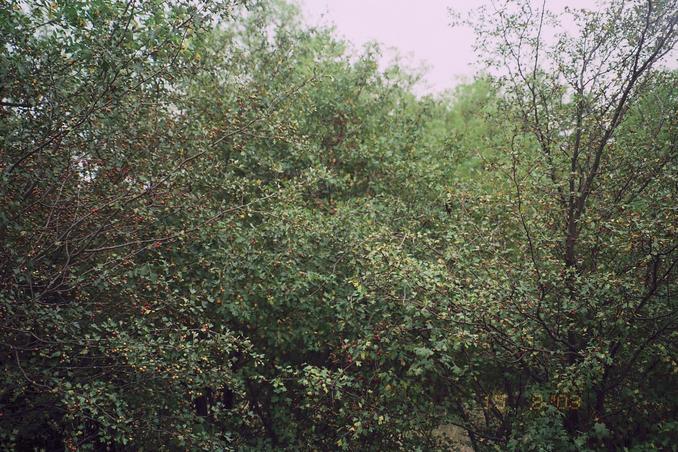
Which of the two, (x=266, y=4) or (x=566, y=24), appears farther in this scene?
(x=266, y=4)

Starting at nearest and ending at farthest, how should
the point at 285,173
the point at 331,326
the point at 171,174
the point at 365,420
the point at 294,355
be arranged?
the point at 171,174
the point at 365,420
the point at 331,326
the point at 294,355
the point at 285,173

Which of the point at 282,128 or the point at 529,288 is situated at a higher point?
the point at 282,128

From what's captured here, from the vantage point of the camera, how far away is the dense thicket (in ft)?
20.7

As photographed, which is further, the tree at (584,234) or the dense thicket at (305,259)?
the tree at (584,234)

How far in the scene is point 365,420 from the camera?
830cm

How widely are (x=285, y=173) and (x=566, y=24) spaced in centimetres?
621

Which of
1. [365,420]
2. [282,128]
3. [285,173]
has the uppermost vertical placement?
[285,173]

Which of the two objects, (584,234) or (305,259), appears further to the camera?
(305,259)

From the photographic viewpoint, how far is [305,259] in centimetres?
992

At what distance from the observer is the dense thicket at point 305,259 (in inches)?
248

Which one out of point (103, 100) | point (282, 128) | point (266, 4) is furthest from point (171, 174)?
point (266, 4)

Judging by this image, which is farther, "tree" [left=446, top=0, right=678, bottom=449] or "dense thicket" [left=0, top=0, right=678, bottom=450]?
"tree" [left=446, top=0, right=678, bottom=449]

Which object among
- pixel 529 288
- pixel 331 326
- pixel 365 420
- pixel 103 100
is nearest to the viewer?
pixel 103 100

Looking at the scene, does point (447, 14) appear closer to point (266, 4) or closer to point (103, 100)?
point (266, 4)
